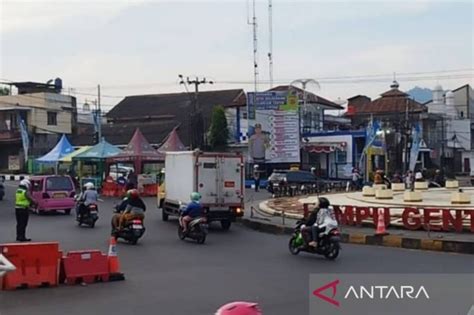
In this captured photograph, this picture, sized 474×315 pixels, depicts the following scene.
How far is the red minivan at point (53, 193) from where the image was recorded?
2730cm

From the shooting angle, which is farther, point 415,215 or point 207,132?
point 207,132

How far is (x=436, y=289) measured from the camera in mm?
10211

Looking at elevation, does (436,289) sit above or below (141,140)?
below

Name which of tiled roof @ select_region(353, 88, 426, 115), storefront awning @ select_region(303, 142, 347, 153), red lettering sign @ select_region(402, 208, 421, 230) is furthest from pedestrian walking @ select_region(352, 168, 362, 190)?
tiled roof @ select_region(353, 88, 426, 115)

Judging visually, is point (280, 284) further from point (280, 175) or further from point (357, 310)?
point (280, 175)

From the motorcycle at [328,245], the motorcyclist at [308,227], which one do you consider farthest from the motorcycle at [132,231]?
the motorcycle at [328,245]

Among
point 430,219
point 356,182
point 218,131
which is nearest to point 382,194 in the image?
point 430,219

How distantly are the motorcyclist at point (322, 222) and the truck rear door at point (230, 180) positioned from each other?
7.91 m

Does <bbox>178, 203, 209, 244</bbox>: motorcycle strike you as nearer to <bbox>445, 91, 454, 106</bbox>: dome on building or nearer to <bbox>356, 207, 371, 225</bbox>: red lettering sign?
<bbox>356, 207, 371, 225</bbox>: red lettering sign

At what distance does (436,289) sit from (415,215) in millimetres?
8700

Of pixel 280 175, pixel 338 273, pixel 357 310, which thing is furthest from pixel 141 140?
pixel 357 310

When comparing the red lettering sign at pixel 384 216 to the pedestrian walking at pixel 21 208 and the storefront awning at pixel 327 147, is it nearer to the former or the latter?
the pedestrian walking at pixel 21 208

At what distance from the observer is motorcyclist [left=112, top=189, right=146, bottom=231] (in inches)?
684

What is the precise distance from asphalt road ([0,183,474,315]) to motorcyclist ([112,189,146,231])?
1.99ft
